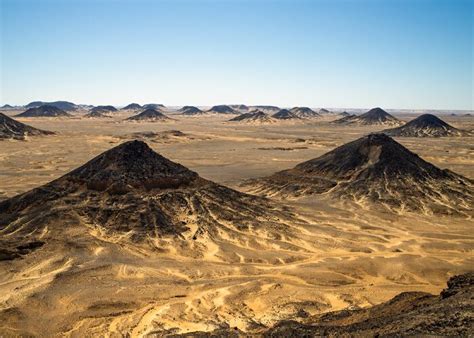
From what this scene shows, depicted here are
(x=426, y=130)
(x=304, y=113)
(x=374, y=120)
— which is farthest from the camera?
(x=304, y=113)

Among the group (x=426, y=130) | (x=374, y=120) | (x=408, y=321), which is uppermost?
(x=374, y=120)

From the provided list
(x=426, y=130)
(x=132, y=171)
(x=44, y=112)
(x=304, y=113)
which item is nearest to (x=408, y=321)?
(x=132, y=171)

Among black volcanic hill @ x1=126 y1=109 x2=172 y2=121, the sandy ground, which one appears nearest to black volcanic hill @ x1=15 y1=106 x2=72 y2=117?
black volcanic hill @ x1=126 y1=109 x2=172 y2=121

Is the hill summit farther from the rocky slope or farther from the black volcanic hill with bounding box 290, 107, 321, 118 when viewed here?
the rocky slope

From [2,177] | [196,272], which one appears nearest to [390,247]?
[196,272]

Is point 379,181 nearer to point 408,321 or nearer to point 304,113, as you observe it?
point 408,321

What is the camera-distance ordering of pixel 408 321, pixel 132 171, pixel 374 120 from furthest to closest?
pixel 374 120
pixel 132 171
pixel 408 321
